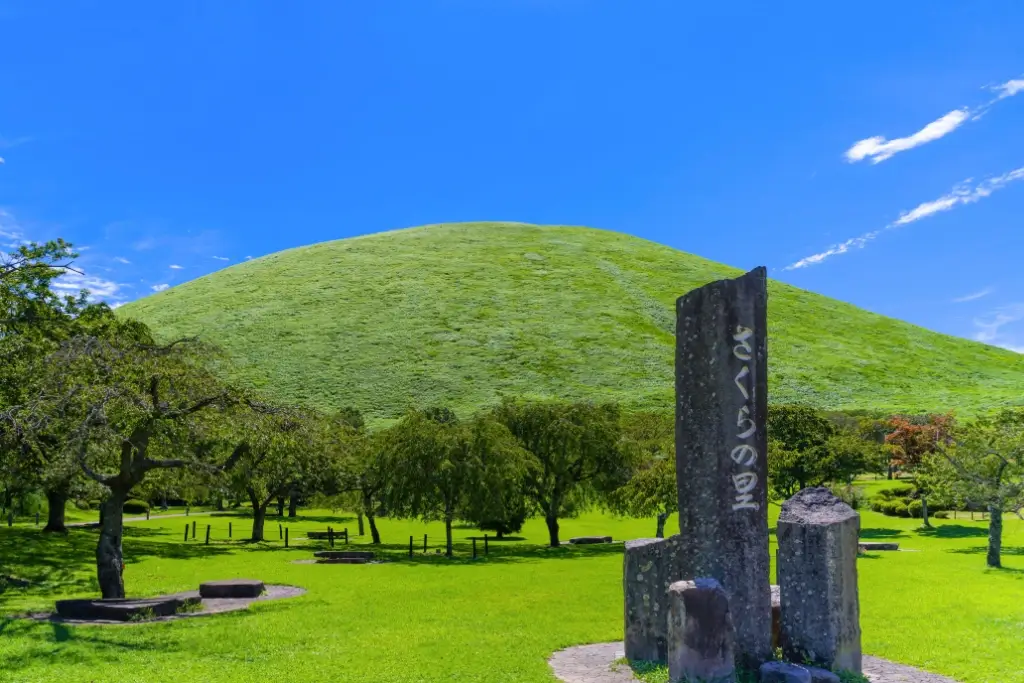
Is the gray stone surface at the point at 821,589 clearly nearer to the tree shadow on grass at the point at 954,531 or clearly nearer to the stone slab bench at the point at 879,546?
the stone slab bench at the point at 879,546

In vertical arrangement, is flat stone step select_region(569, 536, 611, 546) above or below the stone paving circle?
below

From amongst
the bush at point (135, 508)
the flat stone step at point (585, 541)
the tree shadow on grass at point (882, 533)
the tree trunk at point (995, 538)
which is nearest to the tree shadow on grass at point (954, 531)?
the tree shadow on grass at point (882, 533)

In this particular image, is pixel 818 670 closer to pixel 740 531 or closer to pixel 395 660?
pixel 740 531

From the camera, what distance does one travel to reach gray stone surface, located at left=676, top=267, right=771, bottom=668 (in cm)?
1231

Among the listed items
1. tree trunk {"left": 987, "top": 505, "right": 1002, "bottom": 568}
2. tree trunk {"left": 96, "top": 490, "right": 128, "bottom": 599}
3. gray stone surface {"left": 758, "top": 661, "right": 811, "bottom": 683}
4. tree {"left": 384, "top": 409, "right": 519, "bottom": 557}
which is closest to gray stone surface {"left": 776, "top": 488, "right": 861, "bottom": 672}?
gray stone surface {"left": 758, "top": 661, "right": 811, "bottom": 683}

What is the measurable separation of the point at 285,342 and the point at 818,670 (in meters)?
107

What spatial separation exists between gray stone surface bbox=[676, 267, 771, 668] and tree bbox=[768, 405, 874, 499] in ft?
114

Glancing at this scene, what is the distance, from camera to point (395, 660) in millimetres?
13680

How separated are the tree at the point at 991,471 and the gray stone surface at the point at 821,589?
1992 cm

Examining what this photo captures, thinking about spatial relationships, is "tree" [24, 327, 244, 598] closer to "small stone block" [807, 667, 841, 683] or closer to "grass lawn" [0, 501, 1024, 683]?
"grass lawn" [0, 501, 1024, 683]

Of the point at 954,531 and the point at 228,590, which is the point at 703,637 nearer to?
the point at 228,590

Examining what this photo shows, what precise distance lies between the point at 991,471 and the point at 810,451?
16438mm

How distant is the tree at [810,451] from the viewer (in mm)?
47688

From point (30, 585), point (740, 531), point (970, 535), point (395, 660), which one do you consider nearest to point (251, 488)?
point (30, 585)
